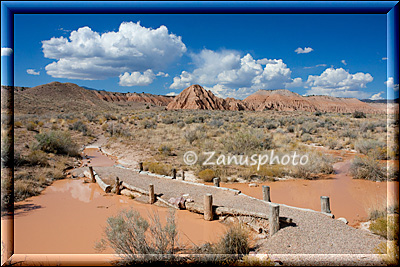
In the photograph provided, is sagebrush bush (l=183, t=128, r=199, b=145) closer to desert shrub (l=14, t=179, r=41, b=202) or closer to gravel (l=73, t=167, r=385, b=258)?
gravel (l=73, t=167, r=385, b=258)

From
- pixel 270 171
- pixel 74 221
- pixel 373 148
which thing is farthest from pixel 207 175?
pixel 373 148

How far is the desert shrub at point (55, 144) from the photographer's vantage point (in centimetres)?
1398

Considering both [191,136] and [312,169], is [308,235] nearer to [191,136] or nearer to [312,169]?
[312,169]

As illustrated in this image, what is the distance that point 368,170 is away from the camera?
32.8 feet

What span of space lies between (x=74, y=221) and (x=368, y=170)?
11.0 meters

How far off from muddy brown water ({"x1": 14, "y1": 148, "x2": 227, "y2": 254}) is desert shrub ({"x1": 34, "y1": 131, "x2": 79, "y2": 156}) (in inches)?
205

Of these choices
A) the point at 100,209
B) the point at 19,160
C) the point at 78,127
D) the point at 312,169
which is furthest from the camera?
the point at 78,127

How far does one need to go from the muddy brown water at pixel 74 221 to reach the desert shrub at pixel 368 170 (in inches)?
291

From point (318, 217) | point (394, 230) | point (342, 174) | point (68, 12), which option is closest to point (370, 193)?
point (342, 174)

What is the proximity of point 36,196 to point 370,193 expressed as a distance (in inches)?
473

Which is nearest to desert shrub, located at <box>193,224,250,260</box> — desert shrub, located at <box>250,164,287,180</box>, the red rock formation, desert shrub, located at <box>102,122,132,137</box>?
desert shrub, located at <box>250,164,287,180</box>

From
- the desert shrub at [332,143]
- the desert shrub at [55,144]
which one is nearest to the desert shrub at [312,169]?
the desert shrub at [332,143]

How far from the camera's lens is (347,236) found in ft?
15.2

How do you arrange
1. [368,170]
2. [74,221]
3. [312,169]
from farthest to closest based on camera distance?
[312,169], [368,170], [74,221]
